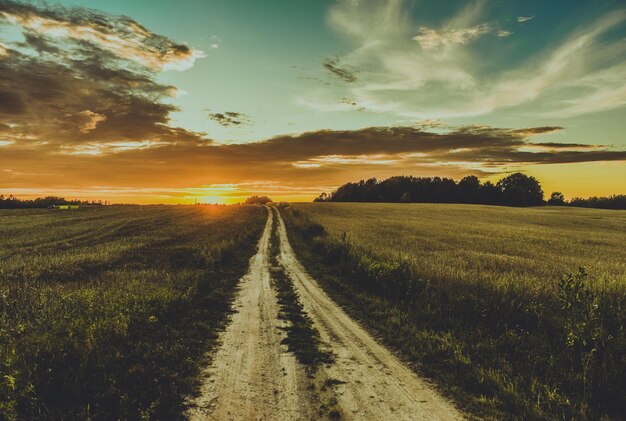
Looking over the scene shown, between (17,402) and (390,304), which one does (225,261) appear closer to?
(390,304)

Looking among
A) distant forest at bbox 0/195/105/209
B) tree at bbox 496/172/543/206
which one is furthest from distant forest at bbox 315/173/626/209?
distant forest at bbox 0/195/105/209

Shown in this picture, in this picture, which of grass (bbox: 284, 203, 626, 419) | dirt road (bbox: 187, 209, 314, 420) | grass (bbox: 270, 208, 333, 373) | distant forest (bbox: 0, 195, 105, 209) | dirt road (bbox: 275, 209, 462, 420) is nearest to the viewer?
dirt road (bbox: 187, 209, 314, 420)

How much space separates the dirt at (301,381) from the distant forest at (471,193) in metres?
129

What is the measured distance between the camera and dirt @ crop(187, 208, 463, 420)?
5766 mm

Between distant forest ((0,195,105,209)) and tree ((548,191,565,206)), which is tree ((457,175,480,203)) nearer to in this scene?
tree ((548,191,565,206))

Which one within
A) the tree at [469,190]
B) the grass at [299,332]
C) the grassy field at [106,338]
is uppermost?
the tree at [469,190]

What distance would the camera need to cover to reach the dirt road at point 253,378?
5707 mm

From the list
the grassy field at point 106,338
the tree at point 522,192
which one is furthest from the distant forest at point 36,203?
the tree at point 522,192

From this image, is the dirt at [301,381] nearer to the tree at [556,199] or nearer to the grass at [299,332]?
the grass at [299,332]

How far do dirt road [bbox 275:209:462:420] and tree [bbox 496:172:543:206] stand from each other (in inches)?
5075

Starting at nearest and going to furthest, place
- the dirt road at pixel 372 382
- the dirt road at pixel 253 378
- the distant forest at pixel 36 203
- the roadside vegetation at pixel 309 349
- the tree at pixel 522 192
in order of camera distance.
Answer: the dirt road at pixel 253 378, the dirt road at pixel 372 382, the roadside vegetation at pixel 309 349, the distant forest at pixel 36 203, the tree at pixel 522 192

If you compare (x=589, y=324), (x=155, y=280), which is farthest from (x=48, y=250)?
(x=589, y=324)

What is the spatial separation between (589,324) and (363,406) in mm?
5542

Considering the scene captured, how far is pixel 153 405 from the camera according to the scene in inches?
223
